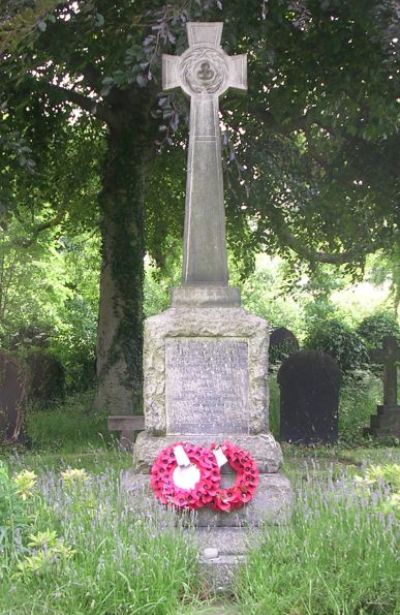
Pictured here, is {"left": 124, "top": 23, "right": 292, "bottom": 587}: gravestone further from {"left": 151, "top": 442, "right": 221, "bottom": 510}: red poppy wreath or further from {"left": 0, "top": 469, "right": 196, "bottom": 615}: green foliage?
{"left": 0, "top": 469, "right": 196, "bottom": 615}: green foliage

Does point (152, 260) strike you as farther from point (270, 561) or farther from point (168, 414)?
point (270, 561)

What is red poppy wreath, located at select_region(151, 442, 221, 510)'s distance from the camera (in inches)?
206

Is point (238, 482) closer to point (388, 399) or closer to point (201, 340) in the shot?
point (201, 340)

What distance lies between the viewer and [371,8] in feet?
27.1

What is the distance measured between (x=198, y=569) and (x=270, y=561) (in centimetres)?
47

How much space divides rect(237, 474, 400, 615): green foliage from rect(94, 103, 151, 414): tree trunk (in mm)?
7650

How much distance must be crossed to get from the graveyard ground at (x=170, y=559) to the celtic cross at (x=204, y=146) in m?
1.96

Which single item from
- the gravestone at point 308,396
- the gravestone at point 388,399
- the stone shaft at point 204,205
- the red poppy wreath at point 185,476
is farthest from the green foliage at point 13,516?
the gravestone at point 388,399

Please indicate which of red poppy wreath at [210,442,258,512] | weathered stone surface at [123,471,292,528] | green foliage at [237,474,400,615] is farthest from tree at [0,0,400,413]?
green foliage at [237,474,400,615]

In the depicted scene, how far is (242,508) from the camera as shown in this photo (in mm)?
5465

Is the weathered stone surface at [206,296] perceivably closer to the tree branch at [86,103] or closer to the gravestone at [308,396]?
the gravestone at [308,396]

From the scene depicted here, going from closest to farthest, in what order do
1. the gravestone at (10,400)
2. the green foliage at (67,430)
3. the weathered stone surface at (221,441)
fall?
the weathered stone surface at (221,441), the gravestone at (10,400), the green foliage at (67,430)

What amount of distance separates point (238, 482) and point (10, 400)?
18.4 feet

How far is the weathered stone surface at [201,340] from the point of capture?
19.7 ft
